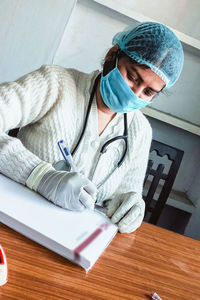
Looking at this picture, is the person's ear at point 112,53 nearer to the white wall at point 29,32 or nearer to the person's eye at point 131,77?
the person's eye at point 131,77

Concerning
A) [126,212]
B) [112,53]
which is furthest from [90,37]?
[126,212]

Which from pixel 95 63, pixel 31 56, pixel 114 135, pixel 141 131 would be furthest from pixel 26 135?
pixel 95 63

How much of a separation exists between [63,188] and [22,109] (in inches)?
13.9

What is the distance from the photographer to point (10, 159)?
85cm

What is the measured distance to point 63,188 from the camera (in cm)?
76

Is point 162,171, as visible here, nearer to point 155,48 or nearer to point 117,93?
point 117,93

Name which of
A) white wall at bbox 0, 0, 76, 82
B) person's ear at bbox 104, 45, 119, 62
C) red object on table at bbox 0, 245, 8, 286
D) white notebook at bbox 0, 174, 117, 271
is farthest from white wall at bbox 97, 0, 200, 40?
red object on table at bbox 0, 245, 8, 286

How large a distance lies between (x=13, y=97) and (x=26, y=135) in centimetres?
21

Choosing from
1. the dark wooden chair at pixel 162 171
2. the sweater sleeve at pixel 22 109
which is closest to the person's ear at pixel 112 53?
the sweater sleeve at pixel 22 109

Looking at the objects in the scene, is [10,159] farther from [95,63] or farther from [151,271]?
[95,63]

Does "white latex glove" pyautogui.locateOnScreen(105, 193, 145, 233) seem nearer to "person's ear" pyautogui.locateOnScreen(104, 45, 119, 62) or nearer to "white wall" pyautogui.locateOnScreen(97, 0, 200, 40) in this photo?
"person's ear" pyautogui.locateOnScreen(104, 45, 119, 62)

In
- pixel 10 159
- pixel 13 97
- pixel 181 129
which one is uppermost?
pixel 13 97

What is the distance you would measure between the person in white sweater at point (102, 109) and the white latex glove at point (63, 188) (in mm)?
78

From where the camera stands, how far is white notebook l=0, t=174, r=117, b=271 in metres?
0.60
